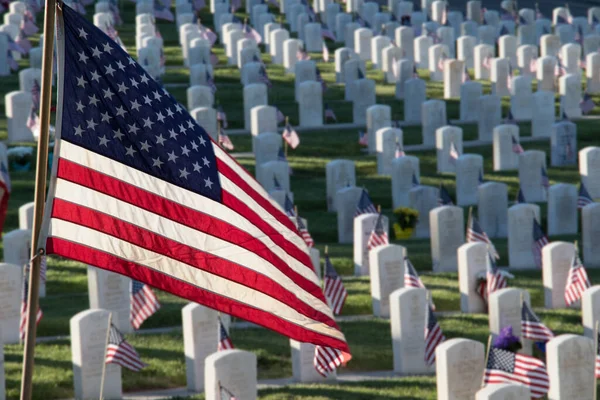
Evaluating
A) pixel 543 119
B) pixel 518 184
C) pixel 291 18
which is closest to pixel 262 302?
pixel 518 184

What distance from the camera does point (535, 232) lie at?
17828mm

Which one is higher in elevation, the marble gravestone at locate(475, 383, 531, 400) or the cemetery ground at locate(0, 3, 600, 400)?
the cemetery ground at locate(0, 3, 600, 400)

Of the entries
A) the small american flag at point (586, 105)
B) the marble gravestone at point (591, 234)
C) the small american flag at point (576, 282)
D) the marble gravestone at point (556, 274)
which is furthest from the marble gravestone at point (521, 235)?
the small american flag at point (586, 105)

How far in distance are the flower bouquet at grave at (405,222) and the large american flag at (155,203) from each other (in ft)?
43.0

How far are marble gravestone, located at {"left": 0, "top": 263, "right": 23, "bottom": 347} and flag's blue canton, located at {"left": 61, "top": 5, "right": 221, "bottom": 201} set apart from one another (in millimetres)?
8770

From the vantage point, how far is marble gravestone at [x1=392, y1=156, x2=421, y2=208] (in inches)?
857

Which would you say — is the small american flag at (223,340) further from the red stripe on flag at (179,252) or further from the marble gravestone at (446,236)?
the red stripe on flag at (179,252)

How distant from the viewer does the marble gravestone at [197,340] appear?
13.9m

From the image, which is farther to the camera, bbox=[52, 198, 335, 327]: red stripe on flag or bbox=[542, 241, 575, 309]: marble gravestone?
bbox=[542, 241, 575, 309]: marble gravestone

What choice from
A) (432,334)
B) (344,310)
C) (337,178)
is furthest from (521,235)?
(432,334)

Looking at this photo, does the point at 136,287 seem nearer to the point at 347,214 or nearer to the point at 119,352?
the point at 119,352

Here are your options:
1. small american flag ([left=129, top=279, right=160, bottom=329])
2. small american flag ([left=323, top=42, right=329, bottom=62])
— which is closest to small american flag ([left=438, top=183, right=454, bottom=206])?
small american flag ([left=129, top=279, right=160, bottom=329])

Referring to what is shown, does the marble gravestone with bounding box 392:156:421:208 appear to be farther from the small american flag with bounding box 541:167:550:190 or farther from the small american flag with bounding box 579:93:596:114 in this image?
the small american flag with bounding box 579:93:596:114

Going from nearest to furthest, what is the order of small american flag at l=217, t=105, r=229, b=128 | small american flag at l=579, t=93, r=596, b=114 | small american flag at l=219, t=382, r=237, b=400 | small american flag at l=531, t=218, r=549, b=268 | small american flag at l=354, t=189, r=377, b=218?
small american flag at l=219, t=382, r=237, b=400
small american flag at l=531, t=218, r=549, b=268
small american flag at l=354, t=189, r=377, b=218
small american flag at l=217, t=105, r=229, b=128
small american flag at l=579, t=93, r=596, b=114
